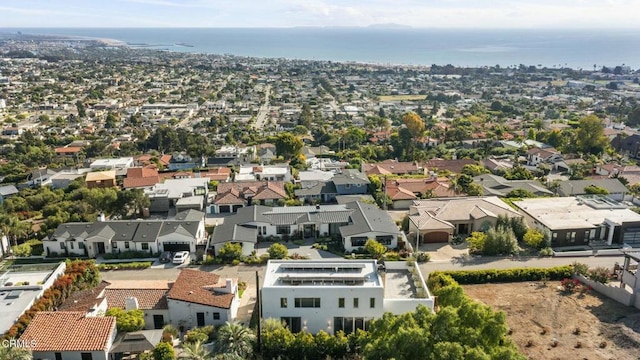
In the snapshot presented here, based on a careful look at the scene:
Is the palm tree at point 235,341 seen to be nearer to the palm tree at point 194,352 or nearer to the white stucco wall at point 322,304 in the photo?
the palm tree at point 194,352

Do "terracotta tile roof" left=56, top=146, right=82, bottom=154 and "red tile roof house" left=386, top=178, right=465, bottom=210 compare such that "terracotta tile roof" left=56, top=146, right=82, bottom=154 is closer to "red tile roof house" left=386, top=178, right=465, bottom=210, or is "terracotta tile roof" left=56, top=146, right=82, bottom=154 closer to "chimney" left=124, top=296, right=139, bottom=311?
"red tile roof house" left=386, top=178, right=465, bottom=210

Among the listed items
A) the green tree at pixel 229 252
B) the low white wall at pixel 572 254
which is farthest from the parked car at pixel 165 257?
the low white wall at pixel 572 254

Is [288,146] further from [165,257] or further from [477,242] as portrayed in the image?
[477,242]

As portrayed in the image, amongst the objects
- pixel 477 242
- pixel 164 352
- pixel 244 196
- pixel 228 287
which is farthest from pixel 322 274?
pixel 244 196

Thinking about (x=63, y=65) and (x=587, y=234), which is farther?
(x=63, y=65)

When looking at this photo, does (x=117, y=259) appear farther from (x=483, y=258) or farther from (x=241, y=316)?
(x=483, y=258)

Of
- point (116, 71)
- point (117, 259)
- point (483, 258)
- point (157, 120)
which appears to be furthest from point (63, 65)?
point (483, 258)
